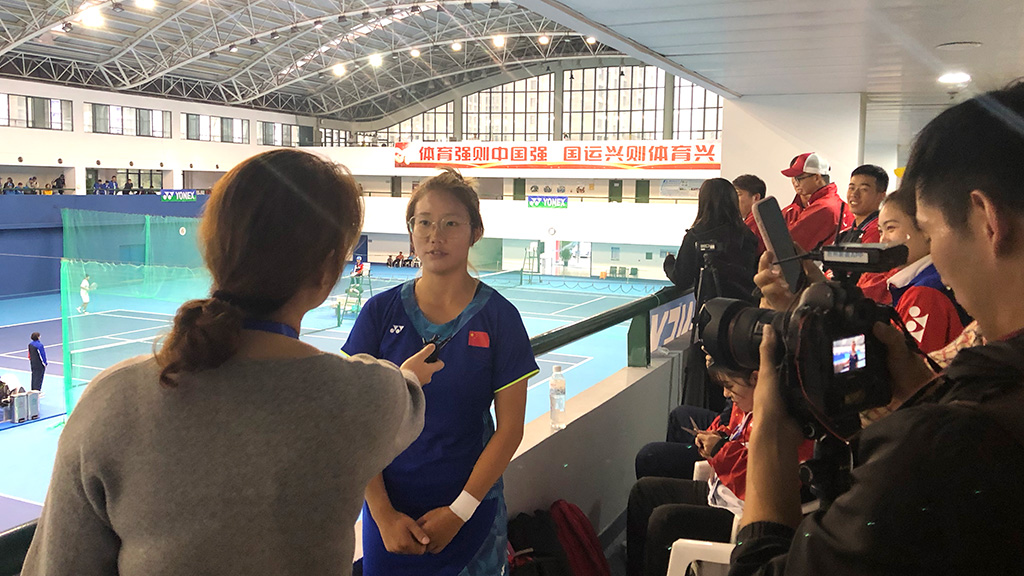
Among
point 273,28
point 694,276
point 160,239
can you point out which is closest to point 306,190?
point 694,276

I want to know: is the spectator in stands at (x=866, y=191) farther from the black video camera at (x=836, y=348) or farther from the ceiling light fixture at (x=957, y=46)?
the black video camera at (x=836, y=348)

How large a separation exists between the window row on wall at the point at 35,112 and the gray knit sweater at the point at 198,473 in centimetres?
3102

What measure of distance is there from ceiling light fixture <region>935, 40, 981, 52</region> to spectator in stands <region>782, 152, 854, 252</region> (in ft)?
3.26

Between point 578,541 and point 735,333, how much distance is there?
1.70 m

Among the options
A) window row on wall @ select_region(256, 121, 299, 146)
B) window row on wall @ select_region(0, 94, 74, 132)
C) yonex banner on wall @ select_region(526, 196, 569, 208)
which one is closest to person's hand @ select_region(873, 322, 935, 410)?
yonex banner on wall @ select_region(526, 196, 569, 208)

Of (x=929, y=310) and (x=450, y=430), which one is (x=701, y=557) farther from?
(x=929, y=310)

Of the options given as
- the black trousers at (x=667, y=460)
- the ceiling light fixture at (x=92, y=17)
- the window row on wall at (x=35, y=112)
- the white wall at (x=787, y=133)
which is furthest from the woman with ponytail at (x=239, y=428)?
the window row on wall at (x=35, y=112)

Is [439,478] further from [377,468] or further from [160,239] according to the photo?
[160,239]

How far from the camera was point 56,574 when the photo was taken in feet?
2.95

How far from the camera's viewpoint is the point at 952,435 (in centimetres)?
77

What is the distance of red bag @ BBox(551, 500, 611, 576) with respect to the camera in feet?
8.75

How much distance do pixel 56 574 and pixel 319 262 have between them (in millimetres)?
484

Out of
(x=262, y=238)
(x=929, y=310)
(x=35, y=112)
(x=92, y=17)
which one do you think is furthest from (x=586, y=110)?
(x=262, y=238)

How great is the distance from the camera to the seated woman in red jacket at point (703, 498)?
2.09 m
